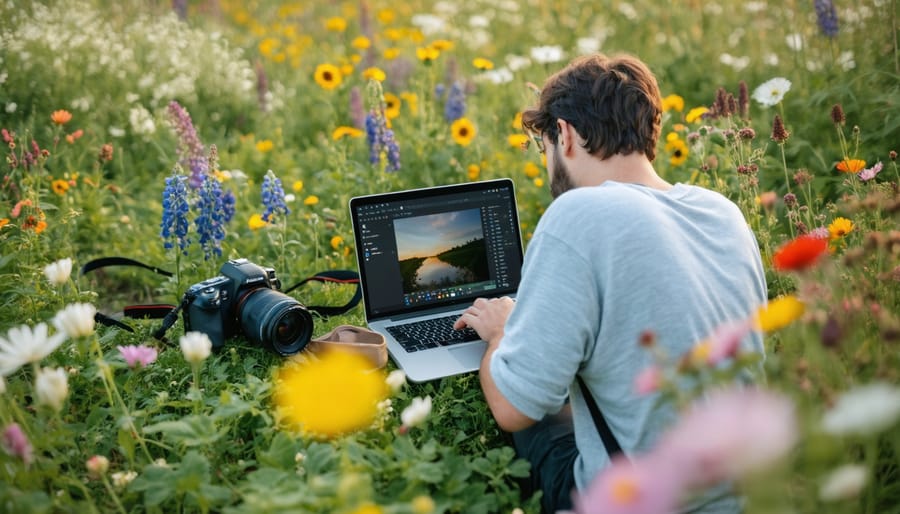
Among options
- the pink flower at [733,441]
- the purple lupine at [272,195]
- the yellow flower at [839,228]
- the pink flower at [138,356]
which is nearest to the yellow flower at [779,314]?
the pink flower at [733,441]

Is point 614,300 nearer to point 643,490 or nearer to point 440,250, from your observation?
point 643,490

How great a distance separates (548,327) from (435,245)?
1.04 m

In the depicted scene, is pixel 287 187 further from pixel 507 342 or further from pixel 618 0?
pixel 618 0

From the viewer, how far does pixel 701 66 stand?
5.06m

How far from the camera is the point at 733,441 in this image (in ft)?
2.93

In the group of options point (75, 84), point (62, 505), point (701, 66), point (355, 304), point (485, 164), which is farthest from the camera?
point (701, 66)

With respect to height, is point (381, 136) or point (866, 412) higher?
point (381, 136)

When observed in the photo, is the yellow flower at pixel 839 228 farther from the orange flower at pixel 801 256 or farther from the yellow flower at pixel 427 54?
the yellow flower at pixel 427 54

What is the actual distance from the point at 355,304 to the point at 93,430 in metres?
0.97

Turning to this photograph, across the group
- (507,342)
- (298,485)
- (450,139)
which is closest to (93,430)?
(298,485)

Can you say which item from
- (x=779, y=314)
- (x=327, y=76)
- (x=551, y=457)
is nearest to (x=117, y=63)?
(x=327, y=76)

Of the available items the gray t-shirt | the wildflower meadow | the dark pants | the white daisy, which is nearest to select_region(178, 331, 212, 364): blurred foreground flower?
the wildflower meadow

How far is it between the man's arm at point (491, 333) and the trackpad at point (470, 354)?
86 millimetres

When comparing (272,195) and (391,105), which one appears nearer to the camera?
(272,195)
